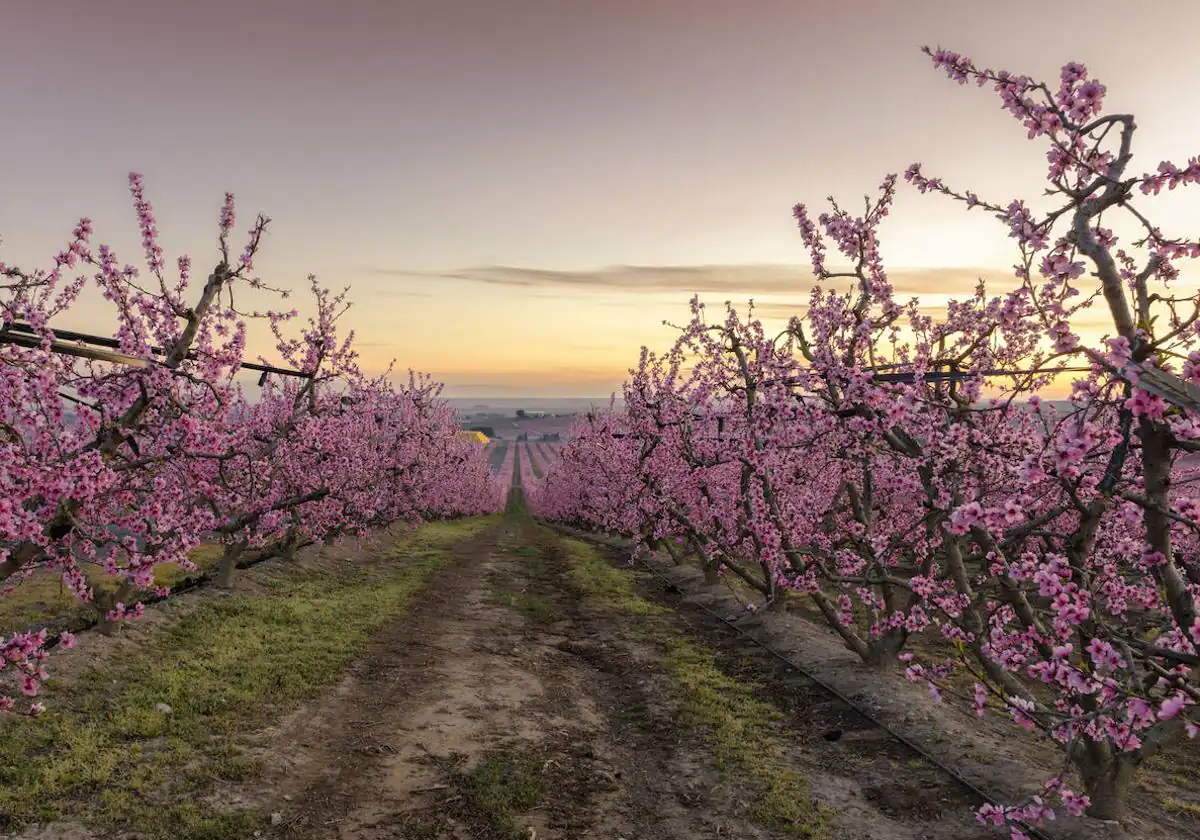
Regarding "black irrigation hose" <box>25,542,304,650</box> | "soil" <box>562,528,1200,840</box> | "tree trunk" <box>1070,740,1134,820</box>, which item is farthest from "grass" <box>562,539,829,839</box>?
"black irrigation hose" <box>25,542,304,650</box>

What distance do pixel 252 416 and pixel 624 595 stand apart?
15.8 m

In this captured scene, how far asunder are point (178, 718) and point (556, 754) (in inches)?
237

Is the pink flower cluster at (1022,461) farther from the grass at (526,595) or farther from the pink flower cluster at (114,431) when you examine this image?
the pink flower cluster at (114,431)

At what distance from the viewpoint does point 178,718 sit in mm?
11727

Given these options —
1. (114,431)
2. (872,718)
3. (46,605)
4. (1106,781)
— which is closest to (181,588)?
(46,605)

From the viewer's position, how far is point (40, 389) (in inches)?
317

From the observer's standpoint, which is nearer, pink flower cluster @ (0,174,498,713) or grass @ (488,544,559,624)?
pink flower cluster @ (0,174,498,713)

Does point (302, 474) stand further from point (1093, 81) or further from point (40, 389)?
point (1093, 81)

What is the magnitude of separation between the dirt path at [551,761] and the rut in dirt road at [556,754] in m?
0.03

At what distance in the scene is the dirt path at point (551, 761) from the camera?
30.4ft

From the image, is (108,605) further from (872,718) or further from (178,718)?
(872,718)

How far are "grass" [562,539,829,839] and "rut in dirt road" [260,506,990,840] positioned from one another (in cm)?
4

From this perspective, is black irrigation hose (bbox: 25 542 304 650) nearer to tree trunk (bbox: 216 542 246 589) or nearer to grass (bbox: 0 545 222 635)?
grass (bbox: 0 545 222 635)

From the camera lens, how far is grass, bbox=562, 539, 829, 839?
970 cm
